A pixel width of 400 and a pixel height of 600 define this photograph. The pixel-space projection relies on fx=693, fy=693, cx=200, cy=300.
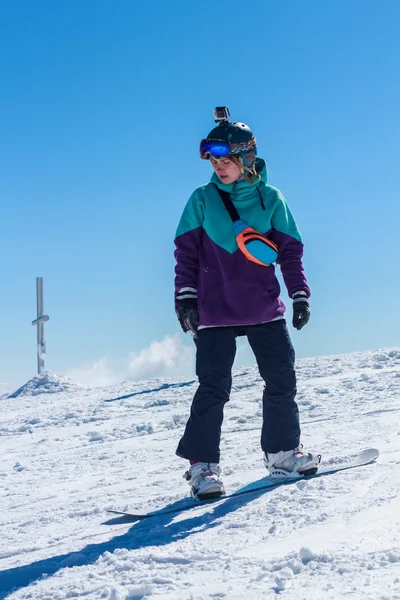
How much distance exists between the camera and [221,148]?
3676mm

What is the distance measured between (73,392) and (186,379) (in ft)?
7.62

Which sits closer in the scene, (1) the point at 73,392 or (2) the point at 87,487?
(2) the point at 87,487

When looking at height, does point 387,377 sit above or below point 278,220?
below

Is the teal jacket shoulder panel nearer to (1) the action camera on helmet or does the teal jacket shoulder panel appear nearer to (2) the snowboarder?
(2) the snowboarder

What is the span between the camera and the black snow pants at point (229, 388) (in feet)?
11.6

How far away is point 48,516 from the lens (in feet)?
12.1

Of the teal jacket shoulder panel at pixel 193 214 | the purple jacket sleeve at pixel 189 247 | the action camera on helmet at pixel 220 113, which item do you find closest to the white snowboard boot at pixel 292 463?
the purple jacket sleeve at pixel 189 247

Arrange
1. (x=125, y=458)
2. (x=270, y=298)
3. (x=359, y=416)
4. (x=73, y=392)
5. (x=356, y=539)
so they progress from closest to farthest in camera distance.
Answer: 1. (x=356, y=539)
2. (x=270, y=298)
3. (x=125, y=458)
4. (x=359, y=416)
5. (x=73, y=392)

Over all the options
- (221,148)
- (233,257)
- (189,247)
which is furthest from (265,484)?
(221,148)

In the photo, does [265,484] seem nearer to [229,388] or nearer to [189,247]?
[229,388]

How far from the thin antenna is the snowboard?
38.8ft

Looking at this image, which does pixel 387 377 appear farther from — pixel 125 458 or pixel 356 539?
pixel 356 539

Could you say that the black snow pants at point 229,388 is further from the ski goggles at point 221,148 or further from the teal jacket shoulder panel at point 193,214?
the ski goggles at point 221,148

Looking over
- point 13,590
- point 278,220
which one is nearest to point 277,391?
point 278,220
